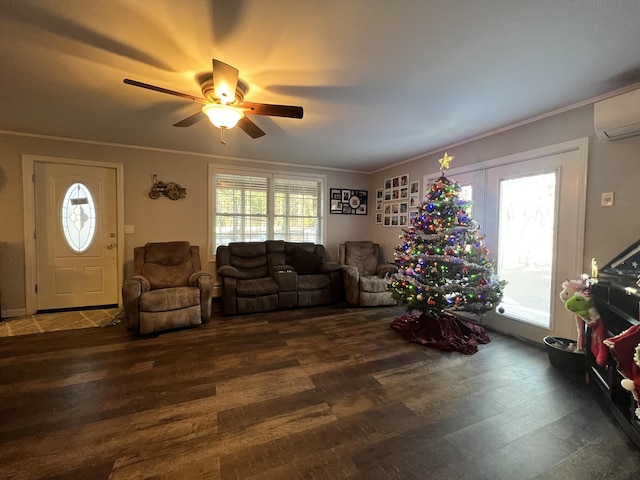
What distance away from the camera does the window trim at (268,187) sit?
4.38 meters

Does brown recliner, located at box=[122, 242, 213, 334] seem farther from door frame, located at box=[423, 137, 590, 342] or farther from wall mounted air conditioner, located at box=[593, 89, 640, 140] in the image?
wall mounted air conditioner, located at box=[593, 89, 640, 140]

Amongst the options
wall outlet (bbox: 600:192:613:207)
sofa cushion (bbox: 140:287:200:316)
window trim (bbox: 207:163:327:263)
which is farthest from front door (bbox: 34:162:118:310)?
wall outlet (bbox: 600:192:613:207)

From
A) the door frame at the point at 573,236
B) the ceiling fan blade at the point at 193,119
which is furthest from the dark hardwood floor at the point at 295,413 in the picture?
the ceiling fan blade at the point at 193,119

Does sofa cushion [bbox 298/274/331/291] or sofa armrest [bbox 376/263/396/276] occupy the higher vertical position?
sofa armrest [bbox 376/263/396/276]

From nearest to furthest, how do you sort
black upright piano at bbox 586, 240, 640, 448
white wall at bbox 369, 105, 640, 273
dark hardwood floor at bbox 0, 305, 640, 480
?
1. dark hardwood floor at bbox 0, 305, 640, 480
2. black upright piano at bbox 586, 240, 640, 448
3. white wall at bbox 369, 105, 640, 273

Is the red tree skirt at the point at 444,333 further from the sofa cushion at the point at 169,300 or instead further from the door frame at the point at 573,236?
the sofa cushion at the point at 169,300

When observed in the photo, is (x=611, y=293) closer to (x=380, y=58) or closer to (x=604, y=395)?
(x=604, y=395)

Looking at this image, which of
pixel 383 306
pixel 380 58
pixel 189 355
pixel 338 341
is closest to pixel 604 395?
pixel 338 341

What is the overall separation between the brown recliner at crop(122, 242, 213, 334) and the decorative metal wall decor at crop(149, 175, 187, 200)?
79 centimetres

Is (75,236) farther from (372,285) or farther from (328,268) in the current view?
(372,285)

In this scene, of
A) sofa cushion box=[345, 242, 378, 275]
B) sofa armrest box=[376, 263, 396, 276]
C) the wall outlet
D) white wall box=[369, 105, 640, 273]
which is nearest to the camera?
white wall box=[369, 105, 640, 273]

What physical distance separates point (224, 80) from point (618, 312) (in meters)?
2.99

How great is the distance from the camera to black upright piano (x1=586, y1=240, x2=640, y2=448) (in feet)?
5.32

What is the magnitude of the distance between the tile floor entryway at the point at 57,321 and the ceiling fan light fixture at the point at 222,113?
111 inches
